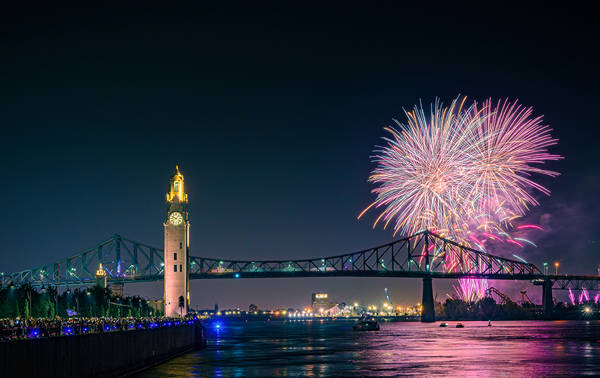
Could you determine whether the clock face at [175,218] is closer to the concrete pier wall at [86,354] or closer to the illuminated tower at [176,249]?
the illuminated tower at [176,249]

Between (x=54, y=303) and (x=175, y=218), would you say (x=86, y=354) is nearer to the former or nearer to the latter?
(x=175, y=218)

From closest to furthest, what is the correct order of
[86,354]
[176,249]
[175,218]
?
[86,354]
[175,218]
[176,249]

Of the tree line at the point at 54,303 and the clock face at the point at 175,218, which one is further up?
the clock face at the point at 175,218

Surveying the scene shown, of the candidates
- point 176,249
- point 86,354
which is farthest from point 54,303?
point 86,354

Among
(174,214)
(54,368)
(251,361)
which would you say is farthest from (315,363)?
(174,214)

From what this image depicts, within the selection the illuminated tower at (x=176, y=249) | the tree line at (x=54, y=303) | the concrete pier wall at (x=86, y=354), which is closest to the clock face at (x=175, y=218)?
the illuminated tower at (x=176, y=249)

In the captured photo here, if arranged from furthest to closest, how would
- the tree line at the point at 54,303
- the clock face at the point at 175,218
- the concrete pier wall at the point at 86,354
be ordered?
the clock face at the point at 175,218 < the tree line at the point at 54,303 < the concrete pier wall at the point at 86,354

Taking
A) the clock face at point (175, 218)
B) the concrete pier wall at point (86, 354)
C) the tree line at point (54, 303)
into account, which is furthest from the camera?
the clock face at point (175, 218)
